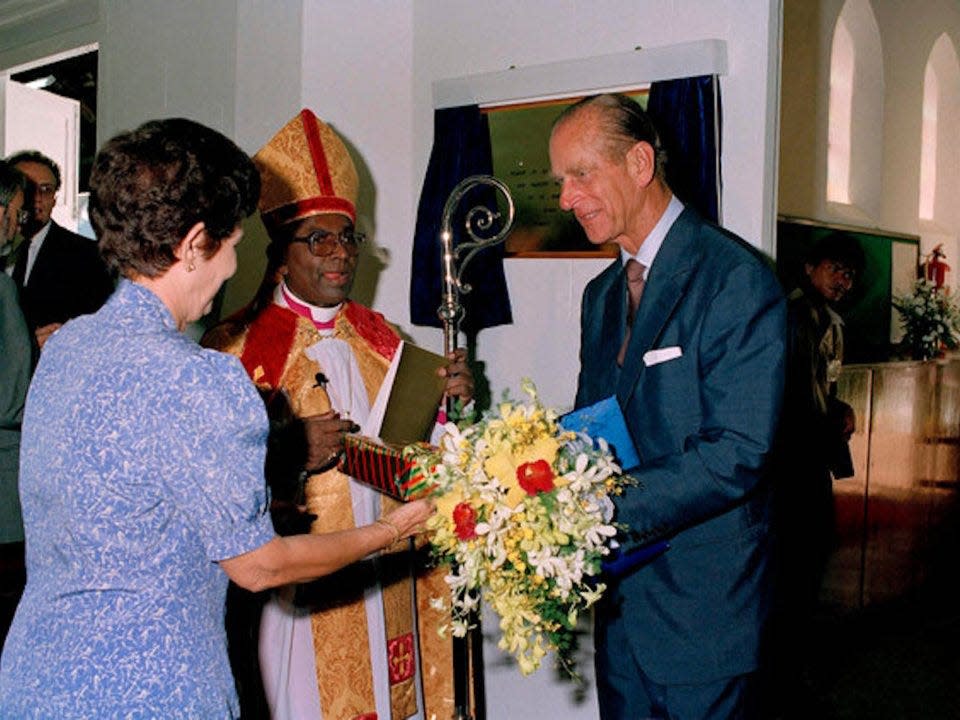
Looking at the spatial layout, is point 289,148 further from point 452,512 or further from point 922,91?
point 922,91

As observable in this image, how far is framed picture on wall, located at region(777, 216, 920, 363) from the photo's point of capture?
6.26 meters

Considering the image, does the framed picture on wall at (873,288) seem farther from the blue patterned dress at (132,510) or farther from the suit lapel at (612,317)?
→ the blue patterned dress at (132,510)

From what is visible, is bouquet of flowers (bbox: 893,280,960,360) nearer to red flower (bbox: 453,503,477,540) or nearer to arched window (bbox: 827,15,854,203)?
arched window (bbox: 827,15,854,203)

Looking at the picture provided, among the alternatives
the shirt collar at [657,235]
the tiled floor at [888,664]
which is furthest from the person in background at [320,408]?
the tiled floor at [888,664]

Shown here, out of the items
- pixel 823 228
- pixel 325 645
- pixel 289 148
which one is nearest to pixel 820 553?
pixel 823 228

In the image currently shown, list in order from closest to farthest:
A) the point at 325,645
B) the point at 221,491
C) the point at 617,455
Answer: the point at 221,491, the point at 617,455, the point at 325,645

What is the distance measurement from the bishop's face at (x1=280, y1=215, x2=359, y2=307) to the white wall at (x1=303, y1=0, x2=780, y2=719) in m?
1.06

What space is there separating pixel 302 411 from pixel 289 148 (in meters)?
0.83

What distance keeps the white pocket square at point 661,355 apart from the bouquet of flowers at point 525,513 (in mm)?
308

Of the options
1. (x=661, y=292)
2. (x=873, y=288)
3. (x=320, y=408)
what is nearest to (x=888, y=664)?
(x=873, y=288)

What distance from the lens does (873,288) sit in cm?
662

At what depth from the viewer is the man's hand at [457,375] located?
280 cm

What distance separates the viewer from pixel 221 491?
5.28 ft

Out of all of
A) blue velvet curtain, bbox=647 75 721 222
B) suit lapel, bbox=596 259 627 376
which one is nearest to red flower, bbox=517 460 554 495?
suit lapel, bbox=596 259 627 376
